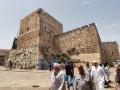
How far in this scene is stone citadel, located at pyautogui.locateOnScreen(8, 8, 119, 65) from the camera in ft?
97.4

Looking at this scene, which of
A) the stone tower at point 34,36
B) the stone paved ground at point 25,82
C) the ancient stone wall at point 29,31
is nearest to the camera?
the stone paved ground at point 25,82

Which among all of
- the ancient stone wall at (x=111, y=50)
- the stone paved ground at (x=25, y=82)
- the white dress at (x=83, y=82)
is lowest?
the stone paved ground at (x=25, y=82)

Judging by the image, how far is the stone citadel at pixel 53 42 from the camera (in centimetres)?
2969

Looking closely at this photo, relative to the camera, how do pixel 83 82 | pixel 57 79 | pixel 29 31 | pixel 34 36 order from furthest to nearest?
pixel 29 31 → pixel 34 36 → pixel 57 79 → pixel 83 82

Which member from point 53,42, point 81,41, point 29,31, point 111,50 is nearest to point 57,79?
point 81,41

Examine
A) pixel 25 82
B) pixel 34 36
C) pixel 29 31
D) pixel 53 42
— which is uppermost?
pixel 29 31

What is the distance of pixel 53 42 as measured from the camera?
1339 inches

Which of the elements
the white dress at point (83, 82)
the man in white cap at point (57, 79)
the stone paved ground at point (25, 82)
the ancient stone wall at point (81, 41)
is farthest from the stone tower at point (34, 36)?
the white dress at point (83, 82)

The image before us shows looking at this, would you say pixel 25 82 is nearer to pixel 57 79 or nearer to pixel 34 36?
pixel 57 79

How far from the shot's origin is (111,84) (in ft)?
43.9

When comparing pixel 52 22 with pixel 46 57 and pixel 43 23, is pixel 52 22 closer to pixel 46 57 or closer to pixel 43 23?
pixel 43 23

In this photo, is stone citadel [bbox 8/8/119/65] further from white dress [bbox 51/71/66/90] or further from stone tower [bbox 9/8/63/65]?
white dress [bbox 51/71/66/90]

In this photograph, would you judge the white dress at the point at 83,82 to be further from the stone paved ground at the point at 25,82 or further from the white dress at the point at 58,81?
the stone paved ground at the point at 25,82

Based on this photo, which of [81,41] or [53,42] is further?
[53,42]
